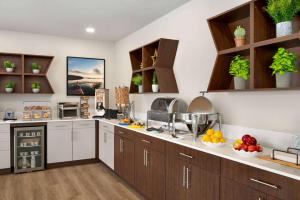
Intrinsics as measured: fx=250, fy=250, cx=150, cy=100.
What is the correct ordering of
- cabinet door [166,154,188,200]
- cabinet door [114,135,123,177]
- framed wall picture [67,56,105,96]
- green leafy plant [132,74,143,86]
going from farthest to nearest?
framed wall picture [67,56,105,96], green leafy plant [132,74,143,86], cabinet door [114,135,123,177], cabinet door [166,154,188,200]

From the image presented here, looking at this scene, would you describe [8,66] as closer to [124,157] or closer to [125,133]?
[125,133]

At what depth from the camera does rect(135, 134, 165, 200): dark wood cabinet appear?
2773 mm

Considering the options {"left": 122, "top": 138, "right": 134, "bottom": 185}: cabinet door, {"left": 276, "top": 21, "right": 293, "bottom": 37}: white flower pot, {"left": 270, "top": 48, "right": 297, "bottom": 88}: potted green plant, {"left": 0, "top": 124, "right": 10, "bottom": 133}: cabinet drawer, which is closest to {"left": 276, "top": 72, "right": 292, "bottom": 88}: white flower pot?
{"left": 270, "top": 48, "right": 297, "bottom": 88}: potted green plant

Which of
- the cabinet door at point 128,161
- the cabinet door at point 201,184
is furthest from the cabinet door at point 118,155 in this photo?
the cabinet door at point 201,184

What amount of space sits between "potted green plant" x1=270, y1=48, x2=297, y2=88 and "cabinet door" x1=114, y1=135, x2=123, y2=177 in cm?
247

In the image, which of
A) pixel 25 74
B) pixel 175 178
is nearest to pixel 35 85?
pixel 25 74

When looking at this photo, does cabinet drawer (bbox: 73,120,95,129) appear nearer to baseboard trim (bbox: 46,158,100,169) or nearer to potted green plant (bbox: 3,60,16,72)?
baseboard trim (bbox: 46,158,100,169)

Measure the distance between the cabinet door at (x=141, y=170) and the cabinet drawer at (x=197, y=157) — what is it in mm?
606

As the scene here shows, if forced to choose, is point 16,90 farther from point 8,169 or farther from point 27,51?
point 8,169

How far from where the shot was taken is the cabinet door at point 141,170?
308cm

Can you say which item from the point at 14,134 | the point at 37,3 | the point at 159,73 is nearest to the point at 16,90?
the point at 14,134

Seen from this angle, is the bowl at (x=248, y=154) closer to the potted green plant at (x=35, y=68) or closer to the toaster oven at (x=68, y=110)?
the toaster oven at (x=68, y=110)

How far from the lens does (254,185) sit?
1667 mm

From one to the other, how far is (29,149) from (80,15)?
251cm
